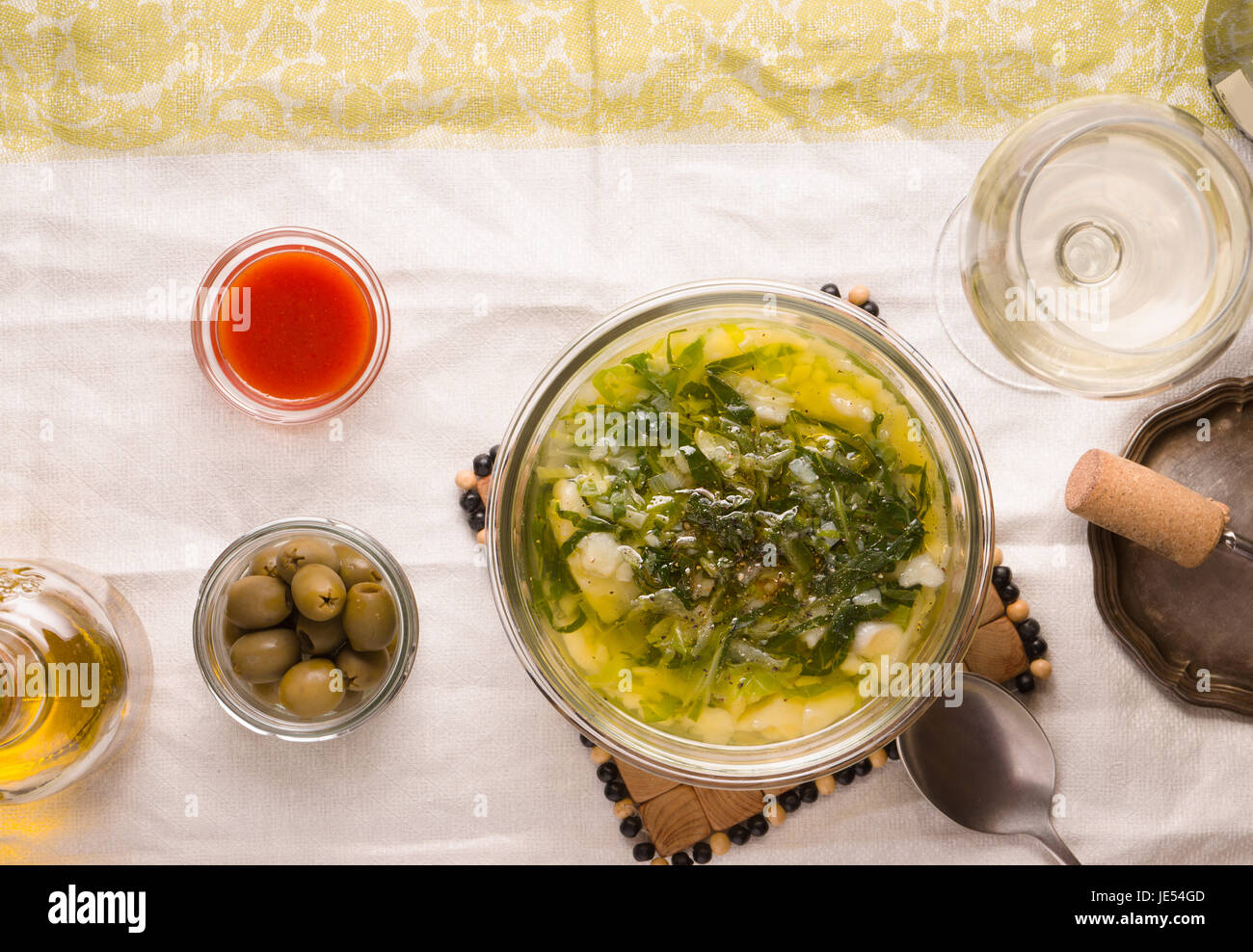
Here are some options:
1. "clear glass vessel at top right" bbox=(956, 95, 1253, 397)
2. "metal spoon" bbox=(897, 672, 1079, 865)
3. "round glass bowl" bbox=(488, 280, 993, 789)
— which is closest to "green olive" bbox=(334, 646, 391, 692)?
"round glass bowl" bbox=(488, 280, 993, 789)

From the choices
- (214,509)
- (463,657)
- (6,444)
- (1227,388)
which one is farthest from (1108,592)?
(6,444)

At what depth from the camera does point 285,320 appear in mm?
1710

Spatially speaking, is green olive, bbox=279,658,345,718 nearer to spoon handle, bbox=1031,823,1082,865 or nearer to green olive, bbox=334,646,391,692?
green olive, bbox=334,646,391,692

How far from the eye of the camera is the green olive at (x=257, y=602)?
1.51 m

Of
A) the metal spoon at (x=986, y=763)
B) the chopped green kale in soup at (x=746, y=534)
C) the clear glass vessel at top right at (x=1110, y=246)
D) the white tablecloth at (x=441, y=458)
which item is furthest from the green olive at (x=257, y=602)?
the clear glass vessel at top right at (x=1110, y=246)

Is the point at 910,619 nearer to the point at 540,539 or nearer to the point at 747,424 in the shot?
the point at 747,424

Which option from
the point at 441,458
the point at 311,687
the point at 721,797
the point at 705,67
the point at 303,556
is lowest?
the point at 721,797

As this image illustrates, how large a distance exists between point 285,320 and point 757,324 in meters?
0.87

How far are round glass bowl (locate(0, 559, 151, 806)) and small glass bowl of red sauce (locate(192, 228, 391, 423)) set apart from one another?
18.0 inches

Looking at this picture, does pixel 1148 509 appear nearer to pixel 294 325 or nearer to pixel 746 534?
pixel 746 534

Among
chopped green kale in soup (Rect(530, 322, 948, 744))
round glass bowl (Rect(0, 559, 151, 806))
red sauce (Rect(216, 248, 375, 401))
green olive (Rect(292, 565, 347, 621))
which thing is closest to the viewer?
chopped green kale in soup (Rect(530, 322, 948, 744))

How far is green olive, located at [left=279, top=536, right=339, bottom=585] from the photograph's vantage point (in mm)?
1539

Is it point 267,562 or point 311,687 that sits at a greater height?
point 267,562

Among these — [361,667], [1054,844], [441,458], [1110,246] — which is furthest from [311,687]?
[1110,246]
